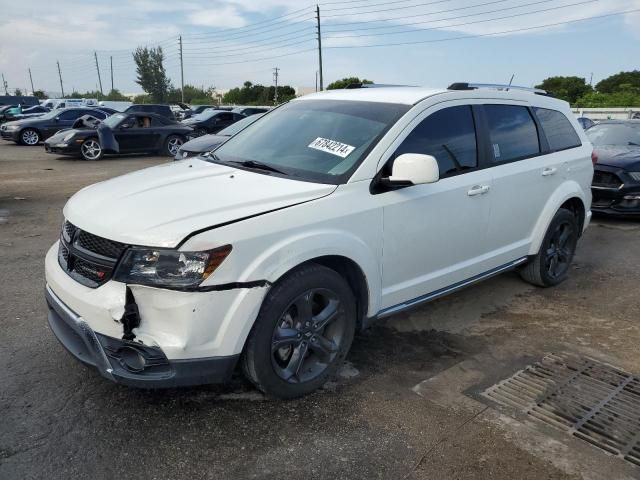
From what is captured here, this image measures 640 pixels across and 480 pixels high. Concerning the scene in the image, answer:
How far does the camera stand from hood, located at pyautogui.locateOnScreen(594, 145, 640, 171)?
7645 millimetres

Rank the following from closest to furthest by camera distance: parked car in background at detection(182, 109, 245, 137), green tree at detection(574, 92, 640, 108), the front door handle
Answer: the front door handle
parked car in background at detection(182, 109, 245, 137)
green tree at detection(574, 92, 640, 108)

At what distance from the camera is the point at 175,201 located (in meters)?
2.84

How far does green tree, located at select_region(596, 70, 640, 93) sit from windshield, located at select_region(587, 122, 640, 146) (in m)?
47.3

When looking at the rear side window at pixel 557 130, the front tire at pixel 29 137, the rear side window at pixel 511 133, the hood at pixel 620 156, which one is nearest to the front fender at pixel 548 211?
the rear side window at pixel 557 130

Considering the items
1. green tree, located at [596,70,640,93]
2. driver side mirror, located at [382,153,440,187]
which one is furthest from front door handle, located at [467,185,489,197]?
green tree, located at [596,70,640,93]

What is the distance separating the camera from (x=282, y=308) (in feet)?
9.13

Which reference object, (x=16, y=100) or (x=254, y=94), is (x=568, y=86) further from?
(x=16, y=100)

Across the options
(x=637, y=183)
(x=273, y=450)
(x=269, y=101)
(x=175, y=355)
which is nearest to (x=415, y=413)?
(x=273, y=450)

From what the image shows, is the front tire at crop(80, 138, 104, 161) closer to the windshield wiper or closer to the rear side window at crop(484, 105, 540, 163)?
the windshield wiper

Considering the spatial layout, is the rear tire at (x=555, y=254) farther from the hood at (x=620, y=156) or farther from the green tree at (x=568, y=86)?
the green tree at (x=568, y=86)

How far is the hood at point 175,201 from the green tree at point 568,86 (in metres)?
52.5

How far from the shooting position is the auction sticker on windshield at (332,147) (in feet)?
11.0

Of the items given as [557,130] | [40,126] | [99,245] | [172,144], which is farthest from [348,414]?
[40,126]

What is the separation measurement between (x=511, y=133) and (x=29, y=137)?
19.9m
